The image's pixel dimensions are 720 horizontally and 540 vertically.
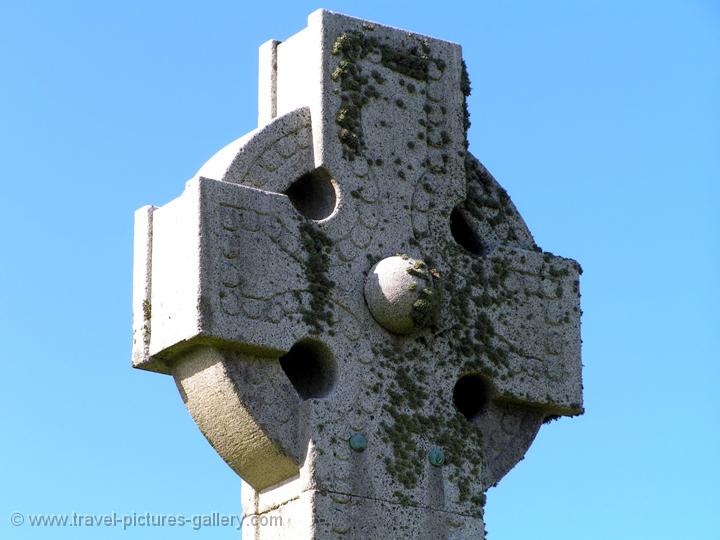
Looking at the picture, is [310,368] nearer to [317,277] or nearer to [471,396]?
[317,277]

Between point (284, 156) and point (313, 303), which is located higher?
point (284, 156)

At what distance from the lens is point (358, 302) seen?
12.6 meters

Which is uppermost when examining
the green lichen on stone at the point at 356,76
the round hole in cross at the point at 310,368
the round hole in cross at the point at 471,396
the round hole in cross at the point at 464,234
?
the green lichen on stone at the point at 356,76

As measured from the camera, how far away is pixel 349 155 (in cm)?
1283

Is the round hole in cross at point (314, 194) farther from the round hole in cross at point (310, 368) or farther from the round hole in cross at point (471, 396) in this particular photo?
the round hole in cross at point (471, 396)

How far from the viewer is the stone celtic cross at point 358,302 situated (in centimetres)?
1207

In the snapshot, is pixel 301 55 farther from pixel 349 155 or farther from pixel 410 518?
pixel 410 518

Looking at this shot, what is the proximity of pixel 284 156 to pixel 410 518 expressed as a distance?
2.07 m

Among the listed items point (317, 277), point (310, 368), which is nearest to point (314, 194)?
point (317, 277)

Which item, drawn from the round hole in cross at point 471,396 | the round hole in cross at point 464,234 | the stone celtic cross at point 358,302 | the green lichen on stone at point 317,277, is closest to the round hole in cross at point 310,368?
the stone celtic cross at point 358,302

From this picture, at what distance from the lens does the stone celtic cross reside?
12070 mm

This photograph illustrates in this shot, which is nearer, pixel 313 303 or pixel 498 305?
pixel 313 303

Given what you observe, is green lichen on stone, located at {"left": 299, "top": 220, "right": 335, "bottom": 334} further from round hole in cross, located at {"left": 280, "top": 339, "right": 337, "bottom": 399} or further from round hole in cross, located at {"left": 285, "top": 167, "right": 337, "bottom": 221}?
round hole in cross, located at {"left": 285, "top": 167, "right": 337, "bottom": 221}

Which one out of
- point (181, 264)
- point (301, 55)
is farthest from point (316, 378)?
point (301, 55)
